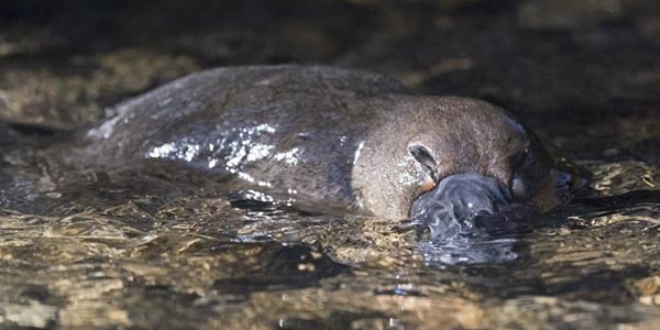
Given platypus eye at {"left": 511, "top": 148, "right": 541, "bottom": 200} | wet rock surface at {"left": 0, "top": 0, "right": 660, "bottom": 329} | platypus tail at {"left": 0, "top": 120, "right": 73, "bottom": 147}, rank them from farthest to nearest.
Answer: platypus tail at {"left": 0, "top": 120, "right": 73, "bottom": 147} < platypus eye at {"left": 511, "top": 148, "right": 541, "bottom": 200} < wet rock surface at {"left": 0, "top": 0, "right": 660, "bottom": 329}

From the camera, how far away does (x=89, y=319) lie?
445cm

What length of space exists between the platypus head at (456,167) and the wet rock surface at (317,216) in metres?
0.17

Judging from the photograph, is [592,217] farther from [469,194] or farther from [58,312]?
[58,312]

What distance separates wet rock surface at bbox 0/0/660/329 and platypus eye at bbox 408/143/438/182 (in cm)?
35

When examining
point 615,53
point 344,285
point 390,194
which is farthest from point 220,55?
point 344,285

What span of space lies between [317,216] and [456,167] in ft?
2.10

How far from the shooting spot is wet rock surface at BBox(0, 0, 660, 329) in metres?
4.50

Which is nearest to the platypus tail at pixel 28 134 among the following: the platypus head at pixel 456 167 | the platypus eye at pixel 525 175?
the platypus head at pixel 456 167

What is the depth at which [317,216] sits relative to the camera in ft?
19.1

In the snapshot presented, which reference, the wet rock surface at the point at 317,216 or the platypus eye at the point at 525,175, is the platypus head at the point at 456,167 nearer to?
the platypus eye at the point at 525,175

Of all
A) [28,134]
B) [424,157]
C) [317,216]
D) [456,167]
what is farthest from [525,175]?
[28,134]

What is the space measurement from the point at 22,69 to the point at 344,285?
176 inches

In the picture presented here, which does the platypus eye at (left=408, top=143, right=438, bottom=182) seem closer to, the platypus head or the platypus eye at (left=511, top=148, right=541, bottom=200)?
the platypus head

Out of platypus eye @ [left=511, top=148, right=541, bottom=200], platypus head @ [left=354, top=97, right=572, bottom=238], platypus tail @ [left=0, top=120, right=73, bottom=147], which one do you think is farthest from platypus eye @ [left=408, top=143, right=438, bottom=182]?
platypus tail @ [left=0, top=120, right=73, bottom=147]
